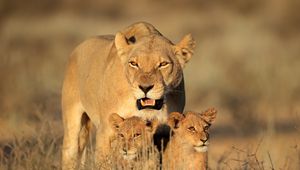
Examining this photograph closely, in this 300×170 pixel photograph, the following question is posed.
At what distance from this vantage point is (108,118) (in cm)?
903

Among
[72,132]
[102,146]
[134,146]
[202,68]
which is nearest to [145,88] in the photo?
[134,146]

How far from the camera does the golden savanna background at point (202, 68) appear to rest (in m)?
10.8

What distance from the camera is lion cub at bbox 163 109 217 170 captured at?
833 cm

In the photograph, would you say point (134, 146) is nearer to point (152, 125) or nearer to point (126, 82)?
point (152, 125)

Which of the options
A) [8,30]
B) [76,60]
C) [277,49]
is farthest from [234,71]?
[76,60]

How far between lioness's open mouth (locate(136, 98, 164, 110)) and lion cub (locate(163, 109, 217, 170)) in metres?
0.19

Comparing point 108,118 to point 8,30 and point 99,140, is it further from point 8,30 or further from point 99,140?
point 8,30

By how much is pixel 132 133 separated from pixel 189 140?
415 mm

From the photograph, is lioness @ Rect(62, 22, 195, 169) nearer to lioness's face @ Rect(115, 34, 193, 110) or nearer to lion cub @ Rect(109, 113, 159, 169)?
lioness's face @ Rect(115, 34, 193, 110)

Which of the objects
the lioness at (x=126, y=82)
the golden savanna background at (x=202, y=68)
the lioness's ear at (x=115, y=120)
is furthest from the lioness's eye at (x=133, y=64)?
the golden savanna background at (x=202, y=68)

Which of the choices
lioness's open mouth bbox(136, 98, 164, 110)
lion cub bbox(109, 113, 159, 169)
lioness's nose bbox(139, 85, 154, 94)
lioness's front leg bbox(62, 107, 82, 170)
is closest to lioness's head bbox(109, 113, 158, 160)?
lion cub bbox(109, 113, 159, 169)

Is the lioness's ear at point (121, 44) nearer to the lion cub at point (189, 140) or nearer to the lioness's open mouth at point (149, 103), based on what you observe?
the lioness's open mouth at point (149, 103)

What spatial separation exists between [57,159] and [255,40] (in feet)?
43.5

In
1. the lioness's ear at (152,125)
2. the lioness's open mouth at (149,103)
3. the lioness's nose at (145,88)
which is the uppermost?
the lioness's nose at (145,88)
